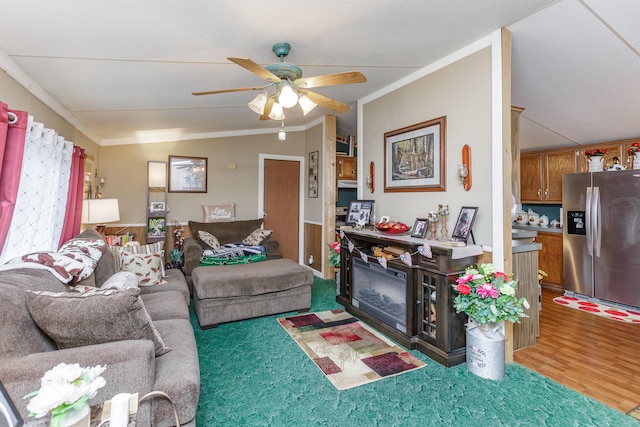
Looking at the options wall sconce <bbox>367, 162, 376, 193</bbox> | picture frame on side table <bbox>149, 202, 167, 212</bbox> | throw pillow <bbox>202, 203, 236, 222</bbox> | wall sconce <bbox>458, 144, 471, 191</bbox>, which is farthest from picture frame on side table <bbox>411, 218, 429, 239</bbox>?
picture frame on side table <bbox>149, 202, 167, 212</bbox>

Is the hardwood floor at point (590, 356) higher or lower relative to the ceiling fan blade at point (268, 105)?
lower

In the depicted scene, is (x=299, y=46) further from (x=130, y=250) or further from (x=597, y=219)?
(x=597, y=219)

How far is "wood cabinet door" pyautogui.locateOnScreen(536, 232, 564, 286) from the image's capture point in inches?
180

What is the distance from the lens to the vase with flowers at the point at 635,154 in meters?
3.77

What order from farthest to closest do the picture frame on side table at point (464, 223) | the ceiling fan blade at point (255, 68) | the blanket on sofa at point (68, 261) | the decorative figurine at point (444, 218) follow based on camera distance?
the decorative figurine at point (444, 218), the picture frame on side table at point (464, 223), the blanket on sofa at point (68, 261), the ceiling fan blade at point (255, 68)

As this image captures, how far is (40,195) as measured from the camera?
2658mm

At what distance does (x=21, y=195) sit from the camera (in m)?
2.45

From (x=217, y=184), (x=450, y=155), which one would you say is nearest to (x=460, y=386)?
(x=450, y=155)

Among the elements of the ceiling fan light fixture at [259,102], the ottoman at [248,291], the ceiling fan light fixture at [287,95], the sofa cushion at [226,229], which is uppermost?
the ceiling fan light fixture at [259,102]

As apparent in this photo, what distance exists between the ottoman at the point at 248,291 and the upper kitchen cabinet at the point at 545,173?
3.78m

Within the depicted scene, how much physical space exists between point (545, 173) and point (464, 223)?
10.1 feet

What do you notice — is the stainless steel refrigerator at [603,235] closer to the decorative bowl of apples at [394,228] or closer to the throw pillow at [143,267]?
the decorative bowl of apples at [394,228]

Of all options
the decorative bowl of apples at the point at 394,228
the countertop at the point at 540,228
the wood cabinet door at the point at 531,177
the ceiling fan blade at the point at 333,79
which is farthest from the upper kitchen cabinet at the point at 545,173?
the ceiling fan blade at the point at 333,79

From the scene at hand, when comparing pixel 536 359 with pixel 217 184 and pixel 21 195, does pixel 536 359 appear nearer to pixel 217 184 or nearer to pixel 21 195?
pixel 21 195
